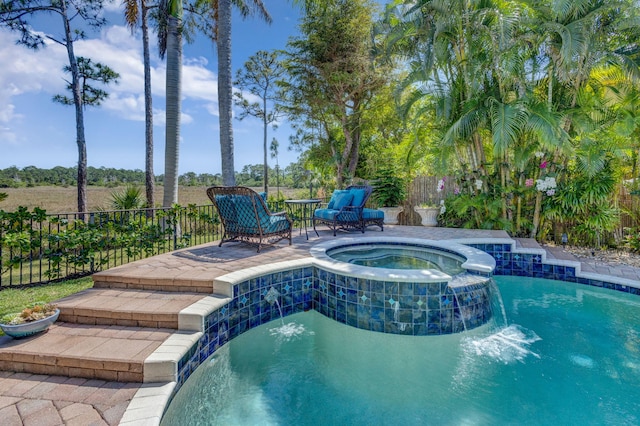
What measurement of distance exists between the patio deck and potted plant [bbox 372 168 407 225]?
19.0 feet

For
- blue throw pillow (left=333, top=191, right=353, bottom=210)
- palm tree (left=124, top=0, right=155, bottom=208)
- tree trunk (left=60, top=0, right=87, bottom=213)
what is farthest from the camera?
palm tree (left=124, top=0, right=155, bottom=208)

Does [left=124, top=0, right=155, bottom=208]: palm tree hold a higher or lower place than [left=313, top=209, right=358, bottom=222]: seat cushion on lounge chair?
higher

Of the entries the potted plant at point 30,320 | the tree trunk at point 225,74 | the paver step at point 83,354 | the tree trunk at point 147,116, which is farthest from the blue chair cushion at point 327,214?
the tree trunk at point 147,116

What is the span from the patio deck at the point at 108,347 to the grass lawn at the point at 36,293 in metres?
0.83

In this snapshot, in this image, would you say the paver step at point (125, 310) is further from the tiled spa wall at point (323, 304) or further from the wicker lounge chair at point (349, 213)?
the wicker lounge chair at point (349, 213)

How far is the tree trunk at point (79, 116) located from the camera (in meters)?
8.73

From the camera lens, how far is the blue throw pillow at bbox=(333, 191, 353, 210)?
7.04 meters

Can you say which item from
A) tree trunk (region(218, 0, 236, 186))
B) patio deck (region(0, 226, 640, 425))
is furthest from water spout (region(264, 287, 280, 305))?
Result: tree trunk (region(218, 0, 236, 186))

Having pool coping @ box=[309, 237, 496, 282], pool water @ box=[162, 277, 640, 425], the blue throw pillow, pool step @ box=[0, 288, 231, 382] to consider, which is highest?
the blue throw pillow

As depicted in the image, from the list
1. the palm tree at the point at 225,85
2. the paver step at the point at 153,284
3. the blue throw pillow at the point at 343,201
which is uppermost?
the palm tree at the point at 225,85

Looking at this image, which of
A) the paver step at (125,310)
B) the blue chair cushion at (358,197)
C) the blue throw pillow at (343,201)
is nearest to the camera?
the paver step at (125,310)

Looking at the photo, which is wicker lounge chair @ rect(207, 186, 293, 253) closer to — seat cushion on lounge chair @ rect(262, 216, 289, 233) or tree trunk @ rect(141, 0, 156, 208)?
seat cushion on lounge chair @ rect(262, 216, 289, 233)

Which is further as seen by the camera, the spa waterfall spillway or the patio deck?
the spa waterfall spillway

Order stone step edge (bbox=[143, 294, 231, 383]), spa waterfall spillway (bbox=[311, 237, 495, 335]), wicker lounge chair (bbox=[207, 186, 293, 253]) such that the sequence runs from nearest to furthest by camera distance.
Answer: stone step edge (bbox=[143, 294, 231, 383]), spa waterfall spillway (bbox=[311, 237, 495, 335]), wicker lounge chair (bbox=[207, 186, 293, 253])
